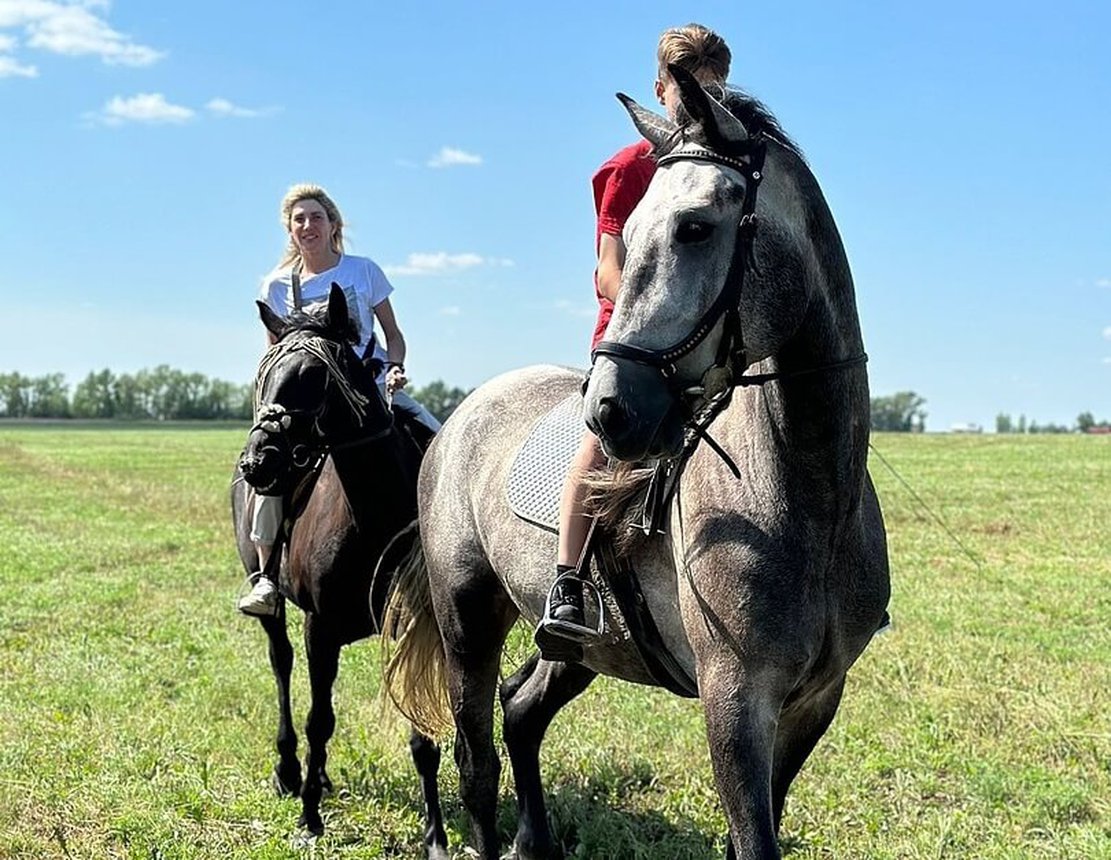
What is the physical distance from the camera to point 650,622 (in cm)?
355

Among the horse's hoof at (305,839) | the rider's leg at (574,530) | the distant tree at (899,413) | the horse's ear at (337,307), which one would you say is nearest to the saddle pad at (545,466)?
the rider's leg at (574,530)

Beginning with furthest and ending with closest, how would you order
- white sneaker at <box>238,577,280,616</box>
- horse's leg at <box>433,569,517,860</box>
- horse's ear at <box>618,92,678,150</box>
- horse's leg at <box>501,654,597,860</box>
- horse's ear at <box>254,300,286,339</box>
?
1. white sneaker at <box>238,577,280,616</box>
2. horse's ear at <box>254,300,286,339</box>
3. horse's leg at <box>501,654,597,860</box>
4. horse's leg at <box>433,569,517,860</box>
5. horse's ear at <box>618,92,678,150</box>

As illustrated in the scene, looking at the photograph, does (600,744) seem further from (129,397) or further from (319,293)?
(129,397)

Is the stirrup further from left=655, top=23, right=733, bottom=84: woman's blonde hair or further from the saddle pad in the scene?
left=655, top=23, right=733, bottom=84: woman's blonde hair

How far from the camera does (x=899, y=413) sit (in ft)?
269

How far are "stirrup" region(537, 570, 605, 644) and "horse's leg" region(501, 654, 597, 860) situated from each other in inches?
48.9

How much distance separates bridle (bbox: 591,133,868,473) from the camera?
8.70 ft

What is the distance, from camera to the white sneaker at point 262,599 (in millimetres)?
5691

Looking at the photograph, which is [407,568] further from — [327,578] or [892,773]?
[892,773]

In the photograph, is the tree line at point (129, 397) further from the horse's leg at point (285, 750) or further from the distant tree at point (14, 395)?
the horse's leg at point (285, 750)

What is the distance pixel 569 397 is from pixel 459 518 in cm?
73

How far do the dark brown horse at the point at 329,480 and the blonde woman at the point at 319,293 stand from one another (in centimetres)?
15

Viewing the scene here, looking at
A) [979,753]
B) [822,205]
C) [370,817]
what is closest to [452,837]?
[370,817]

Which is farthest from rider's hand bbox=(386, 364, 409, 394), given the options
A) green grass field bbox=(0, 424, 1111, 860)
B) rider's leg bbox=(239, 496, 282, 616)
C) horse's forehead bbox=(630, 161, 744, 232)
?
horse's forehead bbox=(630, 161, 744, 232)
